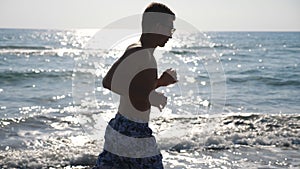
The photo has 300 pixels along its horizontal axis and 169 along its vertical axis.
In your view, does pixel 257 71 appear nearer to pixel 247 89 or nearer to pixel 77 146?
pixel 247 89

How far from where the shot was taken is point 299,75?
2305cm

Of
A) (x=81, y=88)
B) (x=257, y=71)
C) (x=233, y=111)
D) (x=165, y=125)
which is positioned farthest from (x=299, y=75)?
(x=81, y=88)

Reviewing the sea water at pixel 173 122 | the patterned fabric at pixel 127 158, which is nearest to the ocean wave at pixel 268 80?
the sea water at pixel 173 122

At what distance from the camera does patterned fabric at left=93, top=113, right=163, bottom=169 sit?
3.01 m

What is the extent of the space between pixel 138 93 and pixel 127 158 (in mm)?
547

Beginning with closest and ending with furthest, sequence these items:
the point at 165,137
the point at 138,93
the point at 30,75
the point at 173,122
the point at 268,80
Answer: the point at 138,93, the point at 165,137, the point at 173,122, the point at 268,80, the point at 30,75

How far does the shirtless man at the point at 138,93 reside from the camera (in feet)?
9.07

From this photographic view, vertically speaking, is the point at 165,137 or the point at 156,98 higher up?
the point at 156,98

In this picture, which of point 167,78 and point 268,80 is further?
point 268,80

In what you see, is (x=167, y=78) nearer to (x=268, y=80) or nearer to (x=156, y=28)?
(x=156, y=28)

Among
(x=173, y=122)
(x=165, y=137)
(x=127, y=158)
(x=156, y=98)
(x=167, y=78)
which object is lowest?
(x=173, y=122)

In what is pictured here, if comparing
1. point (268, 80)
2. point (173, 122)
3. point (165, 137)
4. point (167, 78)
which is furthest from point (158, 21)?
point (268, 80)

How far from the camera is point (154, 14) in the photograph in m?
2.80

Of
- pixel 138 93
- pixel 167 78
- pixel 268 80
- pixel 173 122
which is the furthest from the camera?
pixel 268 80
